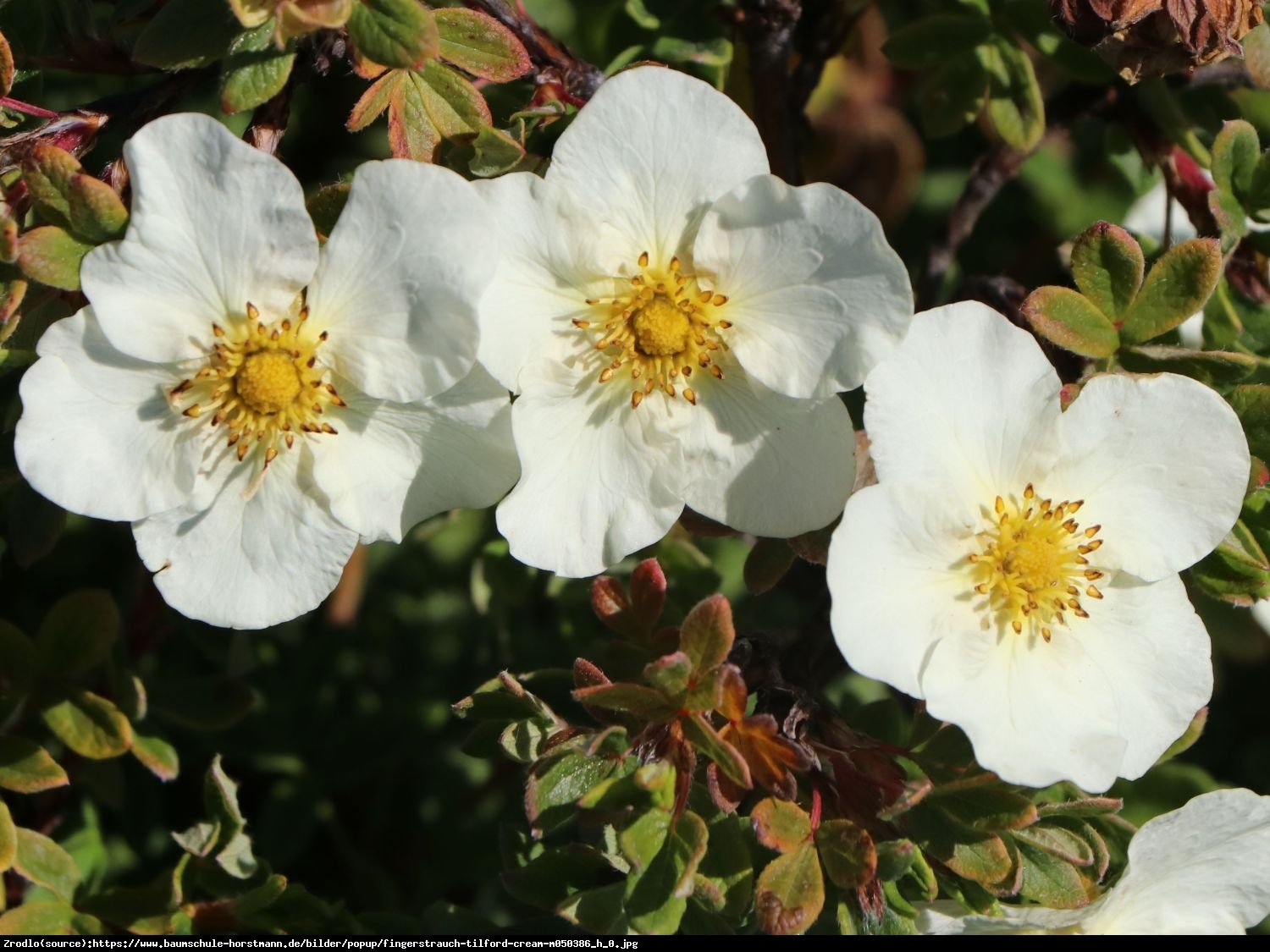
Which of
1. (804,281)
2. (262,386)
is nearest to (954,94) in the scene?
(804,281)

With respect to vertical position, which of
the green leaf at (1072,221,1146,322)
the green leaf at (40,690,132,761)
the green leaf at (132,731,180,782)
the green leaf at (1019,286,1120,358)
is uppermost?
the green leaf at (1072,221,1146,322)

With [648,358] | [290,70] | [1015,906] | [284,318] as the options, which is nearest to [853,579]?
[648,358]

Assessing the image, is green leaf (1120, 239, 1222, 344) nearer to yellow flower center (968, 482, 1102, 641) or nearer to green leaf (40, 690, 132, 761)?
yellow flower center (968, 482, 1102, 641)

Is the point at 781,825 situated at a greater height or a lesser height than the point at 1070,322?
lesser

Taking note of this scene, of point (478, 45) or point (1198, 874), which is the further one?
point (1198, 874)

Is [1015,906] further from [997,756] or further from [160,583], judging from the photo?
[160,583]

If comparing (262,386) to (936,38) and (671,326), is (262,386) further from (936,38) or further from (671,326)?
(936,38)

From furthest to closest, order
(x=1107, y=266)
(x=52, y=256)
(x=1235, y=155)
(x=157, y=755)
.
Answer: (x=157, y=755)
(x=1235, y=155)
(x=1107, y=266)
(x=52, y=256)

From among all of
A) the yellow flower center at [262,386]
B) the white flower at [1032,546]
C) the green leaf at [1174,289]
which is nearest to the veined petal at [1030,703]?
the white flower at [1032,546]

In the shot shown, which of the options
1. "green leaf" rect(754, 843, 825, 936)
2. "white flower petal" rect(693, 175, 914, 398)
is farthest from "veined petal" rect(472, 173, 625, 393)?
"green leaf" rect(754, 843, 825, 936)
